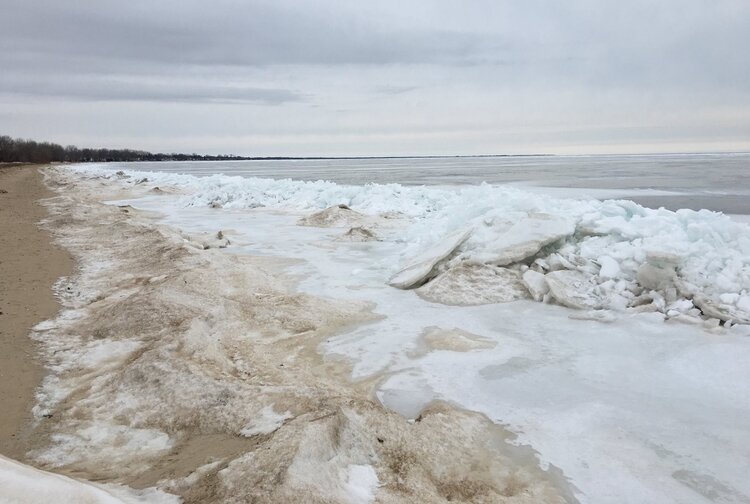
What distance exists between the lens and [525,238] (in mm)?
5734

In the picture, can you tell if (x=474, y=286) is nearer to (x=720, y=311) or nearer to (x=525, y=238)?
(x=525, y=238)

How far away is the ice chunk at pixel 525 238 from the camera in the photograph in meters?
5.61

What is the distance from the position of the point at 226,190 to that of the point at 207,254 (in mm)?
10405

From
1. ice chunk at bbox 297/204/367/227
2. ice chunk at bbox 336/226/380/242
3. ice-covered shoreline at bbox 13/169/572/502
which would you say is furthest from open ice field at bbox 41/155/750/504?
ice chunk at bbox 297/204/367/227

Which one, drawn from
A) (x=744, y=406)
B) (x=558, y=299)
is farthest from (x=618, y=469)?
(x=558, y=299)

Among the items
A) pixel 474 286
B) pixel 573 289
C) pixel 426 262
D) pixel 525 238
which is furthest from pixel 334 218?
pixel 573 289

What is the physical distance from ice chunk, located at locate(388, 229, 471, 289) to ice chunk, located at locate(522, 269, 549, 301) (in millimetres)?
976

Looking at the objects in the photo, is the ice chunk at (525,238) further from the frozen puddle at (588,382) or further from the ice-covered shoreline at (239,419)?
the ice-covered shoreline at (239,419)

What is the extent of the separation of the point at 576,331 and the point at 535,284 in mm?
984

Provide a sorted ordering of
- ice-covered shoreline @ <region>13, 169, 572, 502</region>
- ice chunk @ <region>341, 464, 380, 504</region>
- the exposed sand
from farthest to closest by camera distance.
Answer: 1. the exposed sand
2. ice-covered shoreline @ <region>13, 169, 572, 502</region>
3. ice chunk @ <region>341, 464, 380, 504</region>

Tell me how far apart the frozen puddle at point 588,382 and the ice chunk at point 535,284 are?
160 millimetres

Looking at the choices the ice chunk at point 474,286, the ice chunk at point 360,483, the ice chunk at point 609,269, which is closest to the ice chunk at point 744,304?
the ice chunk at point 609,269

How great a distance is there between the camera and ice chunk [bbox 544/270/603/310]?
4754 millimetres

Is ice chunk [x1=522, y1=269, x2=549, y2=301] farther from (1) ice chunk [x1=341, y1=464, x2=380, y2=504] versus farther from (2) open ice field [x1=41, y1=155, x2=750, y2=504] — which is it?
(1) ice chunk [x1=341, y1=464, x2=380, y2=504]
